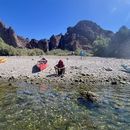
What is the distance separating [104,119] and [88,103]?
158 inches

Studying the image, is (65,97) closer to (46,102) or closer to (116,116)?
(46,102)

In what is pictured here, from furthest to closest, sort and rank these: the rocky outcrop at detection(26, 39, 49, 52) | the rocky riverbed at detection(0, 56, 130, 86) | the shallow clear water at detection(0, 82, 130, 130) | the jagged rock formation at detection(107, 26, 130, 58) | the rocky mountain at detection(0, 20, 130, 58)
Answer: the rocky outcrop at detection(26, 39, 49, 52) < the rocky mountain at detection(0, 20, 130, 58) < the jagged rock formation at detection(107, 26, 130, 58) < the rocky riverbed at detection(0, 56, 130, 86) < the shallow clear water at detection(0, 82, 130, 130)

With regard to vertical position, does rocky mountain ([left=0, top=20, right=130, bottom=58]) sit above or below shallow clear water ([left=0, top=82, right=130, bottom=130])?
above

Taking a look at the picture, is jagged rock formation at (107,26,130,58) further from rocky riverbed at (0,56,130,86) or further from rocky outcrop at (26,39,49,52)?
rocky outcrop at (26,39,49,52)

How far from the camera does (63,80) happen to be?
108 ft

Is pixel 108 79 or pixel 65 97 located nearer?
pixel 65 97

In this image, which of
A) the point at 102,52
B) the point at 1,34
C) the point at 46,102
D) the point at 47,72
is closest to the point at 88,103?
the point at 46,102

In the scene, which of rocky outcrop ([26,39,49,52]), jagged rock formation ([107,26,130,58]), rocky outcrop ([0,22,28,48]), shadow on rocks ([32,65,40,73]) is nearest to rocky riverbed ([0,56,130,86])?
shadow on rocks ([32,65,40,73])

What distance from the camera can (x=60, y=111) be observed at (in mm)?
17938

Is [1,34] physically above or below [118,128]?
above

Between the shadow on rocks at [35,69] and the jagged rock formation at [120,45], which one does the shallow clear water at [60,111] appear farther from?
the jagged rock formation at [120,45]

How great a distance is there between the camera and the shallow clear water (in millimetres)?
14992

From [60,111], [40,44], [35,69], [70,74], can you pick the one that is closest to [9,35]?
[40,44]

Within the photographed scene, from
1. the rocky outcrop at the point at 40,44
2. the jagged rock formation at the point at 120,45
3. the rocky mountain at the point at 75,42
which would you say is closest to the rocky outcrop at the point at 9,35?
the rocky mountain at the point at 75,42
